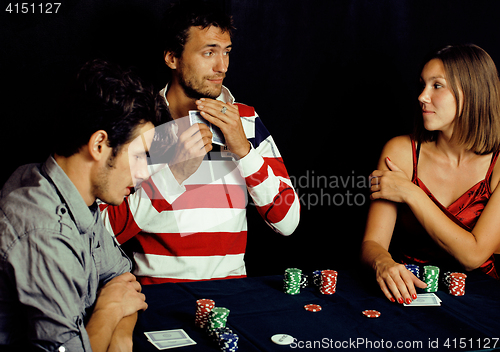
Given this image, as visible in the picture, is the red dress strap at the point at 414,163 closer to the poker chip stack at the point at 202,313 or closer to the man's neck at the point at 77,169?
the poker chip stack at the point at 202,313

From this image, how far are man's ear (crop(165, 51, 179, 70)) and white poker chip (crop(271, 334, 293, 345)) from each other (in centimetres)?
152

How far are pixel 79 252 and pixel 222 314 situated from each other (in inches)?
17.9

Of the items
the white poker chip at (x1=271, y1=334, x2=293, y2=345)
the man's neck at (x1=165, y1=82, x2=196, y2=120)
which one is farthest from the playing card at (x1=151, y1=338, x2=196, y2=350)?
the man's neck at (x1=165, y1=82, x2=196, y2=120)

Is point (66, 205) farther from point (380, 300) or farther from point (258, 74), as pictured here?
point (258, 74)

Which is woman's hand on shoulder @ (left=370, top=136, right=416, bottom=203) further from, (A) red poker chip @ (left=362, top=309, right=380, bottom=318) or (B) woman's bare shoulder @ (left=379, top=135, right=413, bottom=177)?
(A) red poker chip @ (left=362, top=309, right=380, bottom=318)

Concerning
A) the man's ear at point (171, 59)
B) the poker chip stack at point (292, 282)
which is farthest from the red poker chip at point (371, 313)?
the man's ear at point (171, 59)

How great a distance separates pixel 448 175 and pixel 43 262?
2094 mm

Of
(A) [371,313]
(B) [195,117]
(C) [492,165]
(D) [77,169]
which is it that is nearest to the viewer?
(D) [77,169]

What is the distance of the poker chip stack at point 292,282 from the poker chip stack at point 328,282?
91 millimetres

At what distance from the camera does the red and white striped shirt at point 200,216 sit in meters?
2.03

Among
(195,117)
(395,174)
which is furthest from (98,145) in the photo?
(395,174)

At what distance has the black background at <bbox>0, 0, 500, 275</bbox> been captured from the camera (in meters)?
3.02

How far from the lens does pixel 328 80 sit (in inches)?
128

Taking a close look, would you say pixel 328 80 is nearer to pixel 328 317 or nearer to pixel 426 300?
pixel 426 300
